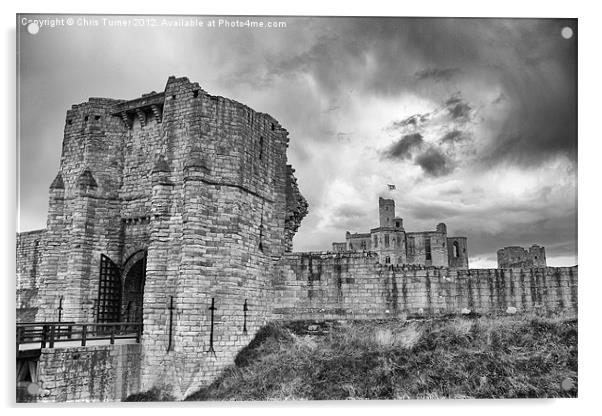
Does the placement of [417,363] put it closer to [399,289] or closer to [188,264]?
[399,289]

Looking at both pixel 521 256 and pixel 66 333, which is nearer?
pixel 66 333

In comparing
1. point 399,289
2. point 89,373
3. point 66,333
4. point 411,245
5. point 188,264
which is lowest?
point 89,373

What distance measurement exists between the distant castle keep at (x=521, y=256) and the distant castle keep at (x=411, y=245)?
80.2 ft

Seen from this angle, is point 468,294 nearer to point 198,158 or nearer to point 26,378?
point 198,158

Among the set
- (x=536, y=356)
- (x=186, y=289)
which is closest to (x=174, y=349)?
(x=186, y=289)

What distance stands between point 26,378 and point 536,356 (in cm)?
1047

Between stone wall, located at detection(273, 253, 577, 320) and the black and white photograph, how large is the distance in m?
0.05

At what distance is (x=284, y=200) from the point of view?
1494cm

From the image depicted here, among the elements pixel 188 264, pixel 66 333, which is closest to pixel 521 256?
pixel 188 264

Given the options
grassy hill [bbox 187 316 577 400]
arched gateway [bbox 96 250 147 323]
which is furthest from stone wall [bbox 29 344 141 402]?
arched gateway [bbox 96 250 147 323]

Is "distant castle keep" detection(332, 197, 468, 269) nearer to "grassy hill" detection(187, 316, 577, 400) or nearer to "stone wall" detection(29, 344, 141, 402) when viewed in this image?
"grassy hill" detection(187, 316, 577, 400)

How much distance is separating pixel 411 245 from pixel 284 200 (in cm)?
3051

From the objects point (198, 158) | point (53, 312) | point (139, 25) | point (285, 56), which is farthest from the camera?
point (53, 312)

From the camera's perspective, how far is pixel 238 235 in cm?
1295
